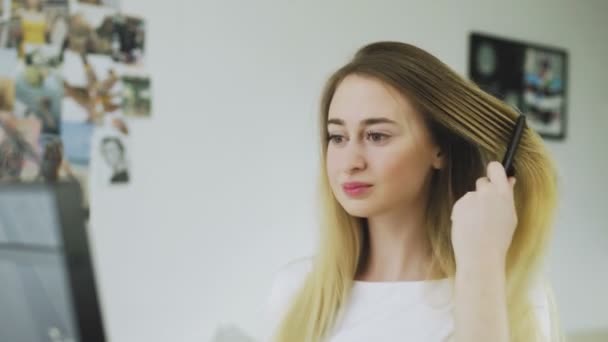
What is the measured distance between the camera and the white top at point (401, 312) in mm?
1086

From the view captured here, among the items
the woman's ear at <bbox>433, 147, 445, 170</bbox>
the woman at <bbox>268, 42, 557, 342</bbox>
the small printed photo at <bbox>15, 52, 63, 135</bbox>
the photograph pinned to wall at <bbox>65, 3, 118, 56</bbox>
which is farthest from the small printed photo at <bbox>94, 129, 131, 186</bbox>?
the woman's ear at <bbox>433, 147, 445, 170</bbox>

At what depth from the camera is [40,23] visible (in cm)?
159

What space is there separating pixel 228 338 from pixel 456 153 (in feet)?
3.25

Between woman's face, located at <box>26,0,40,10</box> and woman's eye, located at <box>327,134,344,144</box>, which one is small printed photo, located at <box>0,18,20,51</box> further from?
woman's eye, located at <box>327,134,344,144</box>

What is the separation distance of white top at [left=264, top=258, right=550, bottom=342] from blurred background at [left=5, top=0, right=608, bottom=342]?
0.73m

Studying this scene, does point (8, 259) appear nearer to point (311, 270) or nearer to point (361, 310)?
point (361, 310)

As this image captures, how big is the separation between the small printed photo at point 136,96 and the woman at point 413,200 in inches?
26.6

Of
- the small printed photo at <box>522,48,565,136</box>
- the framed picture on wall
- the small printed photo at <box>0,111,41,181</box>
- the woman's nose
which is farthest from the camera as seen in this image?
the small printed photo at <box>522,48,565,136</box>

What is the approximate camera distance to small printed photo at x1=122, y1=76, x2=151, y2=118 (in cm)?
170

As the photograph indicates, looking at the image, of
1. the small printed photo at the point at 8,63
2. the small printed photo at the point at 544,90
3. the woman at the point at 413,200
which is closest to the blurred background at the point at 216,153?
the small printed photo at the point at 8,63

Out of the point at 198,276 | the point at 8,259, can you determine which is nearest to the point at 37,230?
the point at 8,259

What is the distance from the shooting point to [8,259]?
38 cm

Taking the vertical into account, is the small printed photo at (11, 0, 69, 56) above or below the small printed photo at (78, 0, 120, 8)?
below

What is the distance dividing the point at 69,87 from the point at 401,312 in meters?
1.02
